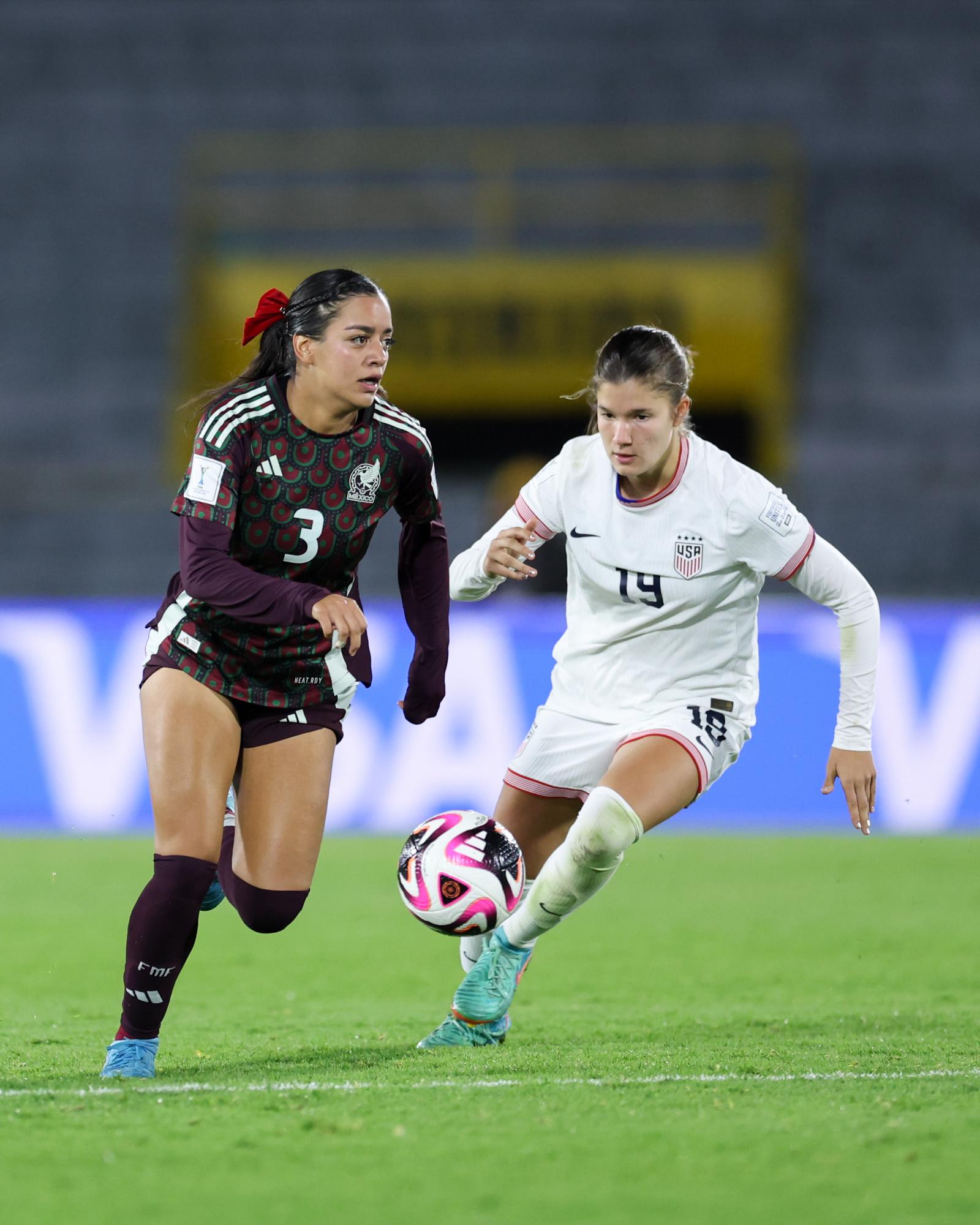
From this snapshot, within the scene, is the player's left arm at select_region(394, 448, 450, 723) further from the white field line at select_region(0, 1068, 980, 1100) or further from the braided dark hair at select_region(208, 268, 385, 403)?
the white field line at select_region(0, 1068, 980, 1100)

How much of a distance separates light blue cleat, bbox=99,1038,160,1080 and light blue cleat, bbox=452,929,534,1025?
87 cm

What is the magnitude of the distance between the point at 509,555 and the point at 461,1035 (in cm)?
127

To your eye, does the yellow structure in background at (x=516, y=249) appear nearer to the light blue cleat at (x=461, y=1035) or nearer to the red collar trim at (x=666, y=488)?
the red collar trim at (x=666, y=488)

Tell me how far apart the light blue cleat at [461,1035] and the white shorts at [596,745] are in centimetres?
67

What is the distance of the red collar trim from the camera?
4789 mm

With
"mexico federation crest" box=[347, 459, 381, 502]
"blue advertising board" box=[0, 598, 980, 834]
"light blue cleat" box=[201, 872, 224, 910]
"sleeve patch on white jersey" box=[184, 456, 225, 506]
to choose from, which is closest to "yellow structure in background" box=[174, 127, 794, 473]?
"blue advertising board" box=[0, 598, 980, 834]

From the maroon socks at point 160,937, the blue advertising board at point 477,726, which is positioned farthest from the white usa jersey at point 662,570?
the blue advertising board at point 477,726

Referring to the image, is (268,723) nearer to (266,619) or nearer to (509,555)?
(266,619)

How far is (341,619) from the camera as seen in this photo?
4.06 meters

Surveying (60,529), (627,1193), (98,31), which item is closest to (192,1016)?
(627,1193)

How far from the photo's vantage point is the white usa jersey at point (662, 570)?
4734 millimetres

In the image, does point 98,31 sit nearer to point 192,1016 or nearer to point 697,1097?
point 192,1016

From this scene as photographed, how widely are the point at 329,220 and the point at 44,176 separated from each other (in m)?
3.47

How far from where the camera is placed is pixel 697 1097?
155 inches
